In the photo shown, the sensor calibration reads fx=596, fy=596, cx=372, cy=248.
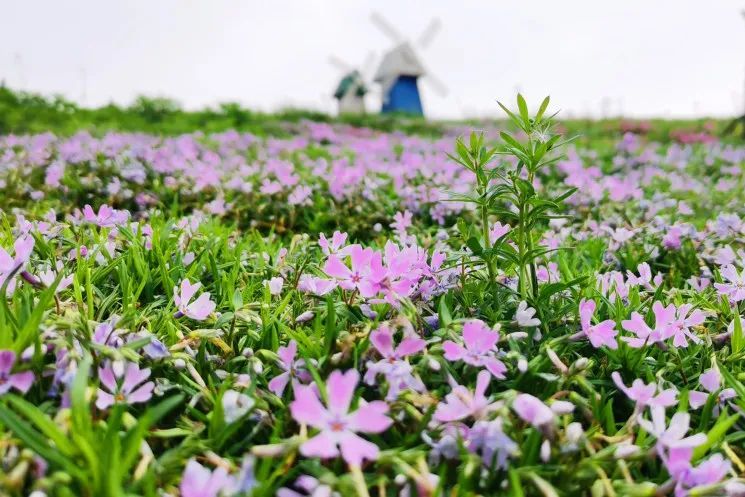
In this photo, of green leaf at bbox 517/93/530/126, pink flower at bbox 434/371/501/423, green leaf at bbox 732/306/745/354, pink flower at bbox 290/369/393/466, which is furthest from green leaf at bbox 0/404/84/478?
green leaf at bbox 732/306/745/354

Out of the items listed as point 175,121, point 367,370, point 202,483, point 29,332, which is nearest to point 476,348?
point 367,370

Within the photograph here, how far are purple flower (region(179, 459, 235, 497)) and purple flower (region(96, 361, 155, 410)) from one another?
278 mm

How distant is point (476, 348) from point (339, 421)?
0.43 meters

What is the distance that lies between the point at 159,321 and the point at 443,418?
93cm

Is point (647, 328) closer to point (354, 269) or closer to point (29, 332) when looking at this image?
point (354, 269)

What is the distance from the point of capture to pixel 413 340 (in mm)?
1359

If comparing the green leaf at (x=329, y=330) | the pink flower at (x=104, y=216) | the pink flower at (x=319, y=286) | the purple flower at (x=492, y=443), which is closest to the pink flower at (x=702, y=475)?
the purple flower at (x=492, y=443)

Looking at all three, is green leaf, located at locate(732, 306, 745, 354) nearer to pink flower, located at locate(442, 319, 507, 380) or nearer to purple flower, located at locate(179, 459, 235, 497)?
pink flower, located at locate(442, 319, 507, 380)

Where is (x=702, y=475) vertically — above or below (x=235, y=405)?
below

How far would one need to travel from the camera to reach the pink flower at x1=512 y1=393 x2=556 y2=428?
1.19 metres

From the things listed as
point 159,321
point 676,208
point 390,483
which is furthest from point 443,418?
point 676,208

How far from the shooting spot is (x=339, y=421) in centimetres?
111

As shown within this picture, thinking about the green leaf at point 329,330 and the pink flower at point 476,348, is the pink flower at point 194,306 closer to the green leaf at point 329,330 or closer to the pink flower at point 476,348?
the green leaf at point 329,330

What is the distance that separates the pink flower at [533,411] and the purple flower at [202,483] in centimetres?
59
